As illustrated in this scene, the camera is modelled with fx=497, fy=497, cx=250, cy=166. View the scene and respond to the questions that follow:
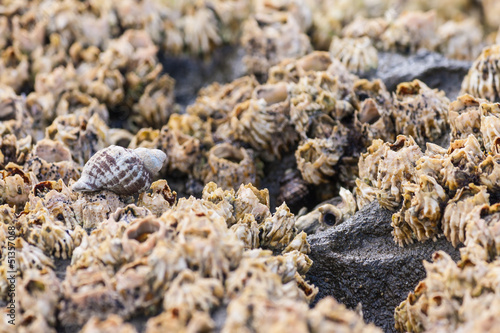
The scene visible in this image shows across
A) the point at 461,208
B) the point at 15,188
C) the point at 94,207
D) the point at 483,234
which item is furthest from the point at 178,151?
the point at 483,234

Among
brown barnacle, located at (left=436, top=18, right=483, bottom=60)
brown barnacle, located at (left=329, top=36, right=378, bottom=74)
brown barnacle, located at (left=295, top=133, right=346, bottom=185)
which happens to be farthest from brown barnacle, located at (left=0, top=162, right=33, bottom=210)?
brown barnacle, located at (left=436, top=18, right=483, bottom=60)

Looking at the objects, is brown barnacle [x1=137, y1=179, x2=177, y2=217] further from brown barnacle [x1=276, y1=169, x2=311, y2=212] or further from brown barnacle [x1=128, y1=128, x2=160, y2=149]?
brown barnacle [x1=276, y1=169, x2=311, y2=212]

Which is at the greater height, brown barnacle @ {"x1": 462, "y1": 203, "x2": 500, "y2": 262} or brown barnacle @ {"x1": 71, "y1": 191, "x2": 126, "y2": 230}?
brown barnacle @ {"x1": 462, "y1": 203, "x2": 500, "y2": 262}

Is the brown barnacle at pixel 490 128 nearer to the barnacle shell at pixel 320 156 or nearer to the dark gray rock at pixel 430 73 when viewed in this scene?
the barnacle shell at pixel 320 156

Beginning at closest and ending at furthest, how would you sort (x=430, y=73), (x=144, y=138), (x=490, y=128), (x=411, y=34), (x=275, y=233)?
1. (x=490, y=128)
2. (x=275, y=233)
3. (x=144, y=138)
4. (x=430, y=73)
5. (x=411, y=34)

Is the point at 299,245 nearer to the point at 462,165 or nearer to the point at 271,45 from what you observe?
the point at 462,165

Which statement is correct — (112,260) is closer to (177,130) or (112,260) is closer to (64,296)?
(64,296)

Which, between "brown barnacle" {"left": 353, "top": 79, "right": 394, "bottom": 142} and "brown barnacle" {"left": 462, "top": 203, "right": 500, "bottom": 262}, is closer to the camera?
"brown barnacle" {"left": 462, "top": 203, "right": 500, "bottom": 262}
